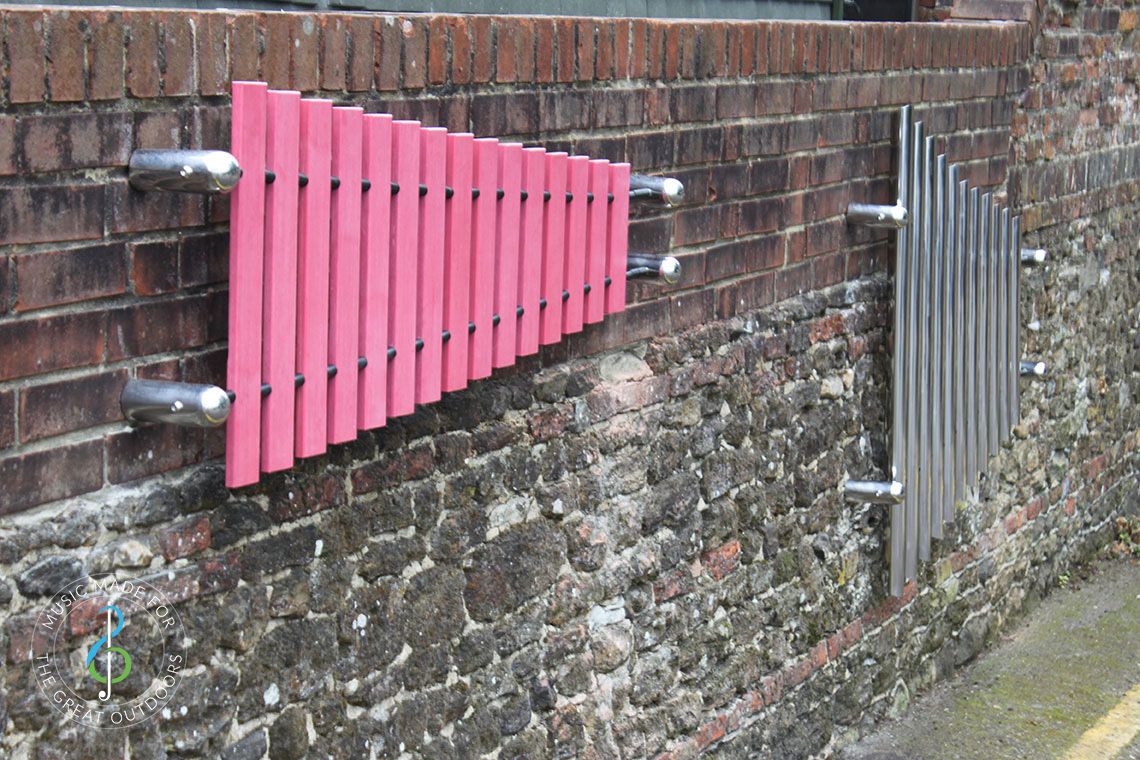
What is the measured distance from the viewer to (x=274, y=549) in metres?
3.23

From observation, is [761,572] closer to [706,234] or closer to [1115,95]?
[706,234]

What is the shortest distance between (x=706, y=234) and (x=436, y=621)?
1709mm

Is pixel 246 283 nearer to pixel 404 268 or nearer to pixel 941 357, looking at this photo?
pixel 404 268

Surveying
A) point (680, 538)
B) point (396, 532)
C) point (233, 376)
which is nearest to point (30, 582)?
point (233, 376)

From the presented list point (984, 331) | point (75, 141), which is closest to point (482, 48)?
point (75, 141)

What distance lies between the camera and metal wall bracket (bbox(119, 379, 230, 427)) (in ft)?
9.00

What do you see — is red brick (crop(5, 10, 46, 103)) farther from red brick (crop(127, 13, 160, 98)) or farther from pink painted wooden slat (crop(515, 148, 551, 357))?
pink painted wooden slat (crop(515, 148, 551, 357))

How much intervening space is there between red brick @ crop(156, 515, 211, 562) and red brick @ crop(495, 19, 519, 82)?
54.9 inches

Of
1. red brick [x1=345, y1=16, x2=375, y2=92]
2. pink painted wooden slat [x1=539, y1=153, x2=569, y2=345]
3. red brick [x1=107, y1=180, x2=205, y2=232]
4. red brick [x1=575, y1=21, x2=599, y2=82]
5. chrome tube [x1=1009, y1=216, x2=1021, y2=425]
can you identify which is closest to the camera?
red brick [x1=107, y1=180, x2=205, y2=232]

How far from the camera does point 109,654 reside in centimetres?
286

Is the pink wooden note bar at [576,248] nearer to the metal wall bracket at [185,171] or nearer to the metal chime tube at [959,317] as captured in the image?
the metal wall bracket at [185,171]

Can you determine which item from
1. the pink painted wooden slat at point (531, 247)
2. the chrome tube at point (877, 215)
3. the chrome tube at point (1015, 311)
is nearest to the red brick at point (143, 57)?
the pink painted wooden slat at point (531, 247)

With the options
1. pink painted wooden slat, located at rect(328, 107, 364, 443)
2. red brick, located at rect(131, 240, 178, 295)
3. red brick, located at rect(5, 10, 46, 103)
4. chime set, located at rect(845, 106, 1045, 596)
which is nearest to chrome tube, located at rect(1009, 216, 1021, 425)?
chime set, located at rect(845, 106, 1045, 596)

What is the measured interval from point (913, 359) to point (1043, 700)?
65.4 inches
